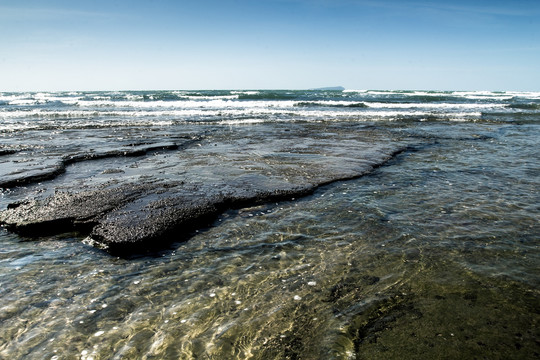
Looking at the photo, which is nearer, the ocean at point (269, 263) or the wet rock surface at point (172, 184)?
the ocean at point (269, 263)

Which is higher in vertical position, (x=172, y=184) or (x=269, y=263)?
(x=172, y=184)

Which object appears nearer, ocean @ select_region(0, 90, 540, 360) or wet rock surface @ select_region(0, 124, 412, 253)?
ocean @ select_region(0, 90, 540, 360)

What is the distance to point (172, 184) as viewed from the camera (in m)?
6.38

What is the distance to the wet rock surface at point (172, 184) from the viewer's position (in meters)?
4.57

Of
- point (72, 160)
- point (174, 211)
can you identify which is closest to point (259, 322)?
point (174, 211)

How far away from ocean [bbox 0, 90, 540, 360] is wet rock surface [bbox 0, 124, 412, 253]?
39mm

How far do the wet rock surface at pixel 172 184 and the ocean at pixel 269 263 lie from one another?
4 cm

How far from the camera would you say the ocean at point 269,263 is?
8.63 ft

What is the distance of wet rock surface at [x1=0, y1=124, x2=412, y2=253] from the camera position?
4574mm

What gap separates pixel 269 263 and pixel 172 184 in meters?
3.31

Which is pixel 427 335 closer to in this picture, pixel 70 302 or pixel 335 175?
pixel 70 302

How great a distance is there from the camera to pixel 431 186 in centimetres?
660

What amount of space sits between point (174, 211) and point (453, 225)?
4.04 metres

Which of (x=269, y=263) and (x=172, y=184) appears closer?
(x=269, y=263)
